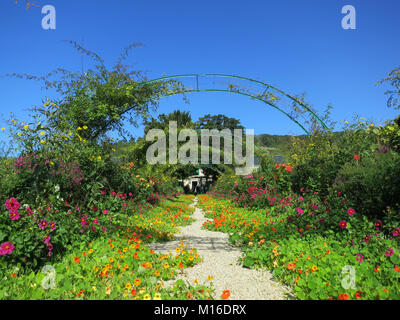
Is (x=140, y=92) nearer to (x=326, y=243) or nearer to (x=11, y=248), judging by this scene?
(x=11, y=248)

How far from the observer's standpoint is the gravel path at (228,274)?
2336 millimetres

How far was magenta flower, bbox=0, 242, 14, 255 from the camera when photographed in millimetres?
2314

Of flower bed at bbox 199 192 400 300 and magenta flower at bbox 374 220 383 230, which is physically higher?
magenta flower at bbox 374 220 383 230

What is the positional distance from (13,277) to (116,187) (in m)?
4.12

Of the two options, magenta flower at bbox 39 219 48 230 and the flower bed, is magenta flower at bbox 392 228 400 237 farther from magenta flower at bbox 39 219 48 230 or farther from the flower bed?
magenta flower at bbox 39 219 48 230

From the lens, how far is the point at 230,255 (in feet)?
11.6

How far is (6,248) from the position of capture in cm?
234

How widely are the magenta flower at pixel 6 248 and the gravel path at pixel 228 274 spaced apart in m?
1.46

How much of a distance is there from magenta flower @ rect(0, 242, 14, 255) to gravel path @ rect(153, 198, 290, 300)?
4.78ft

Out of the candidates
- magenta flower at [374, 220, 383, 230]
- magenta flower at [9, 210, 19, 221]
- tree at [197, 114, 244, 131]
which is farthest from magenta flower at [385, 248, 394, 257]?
tree at [197, 114, 244, 131]

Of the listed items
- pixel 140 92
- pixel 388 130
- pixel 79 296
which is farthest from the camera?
pixel 140 92

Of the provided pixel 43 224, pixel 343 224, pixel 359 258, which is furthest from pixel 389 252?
pixel 43 224

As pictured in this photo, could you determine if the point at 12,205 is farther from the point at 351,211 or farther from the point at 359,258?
the point at 351,211
